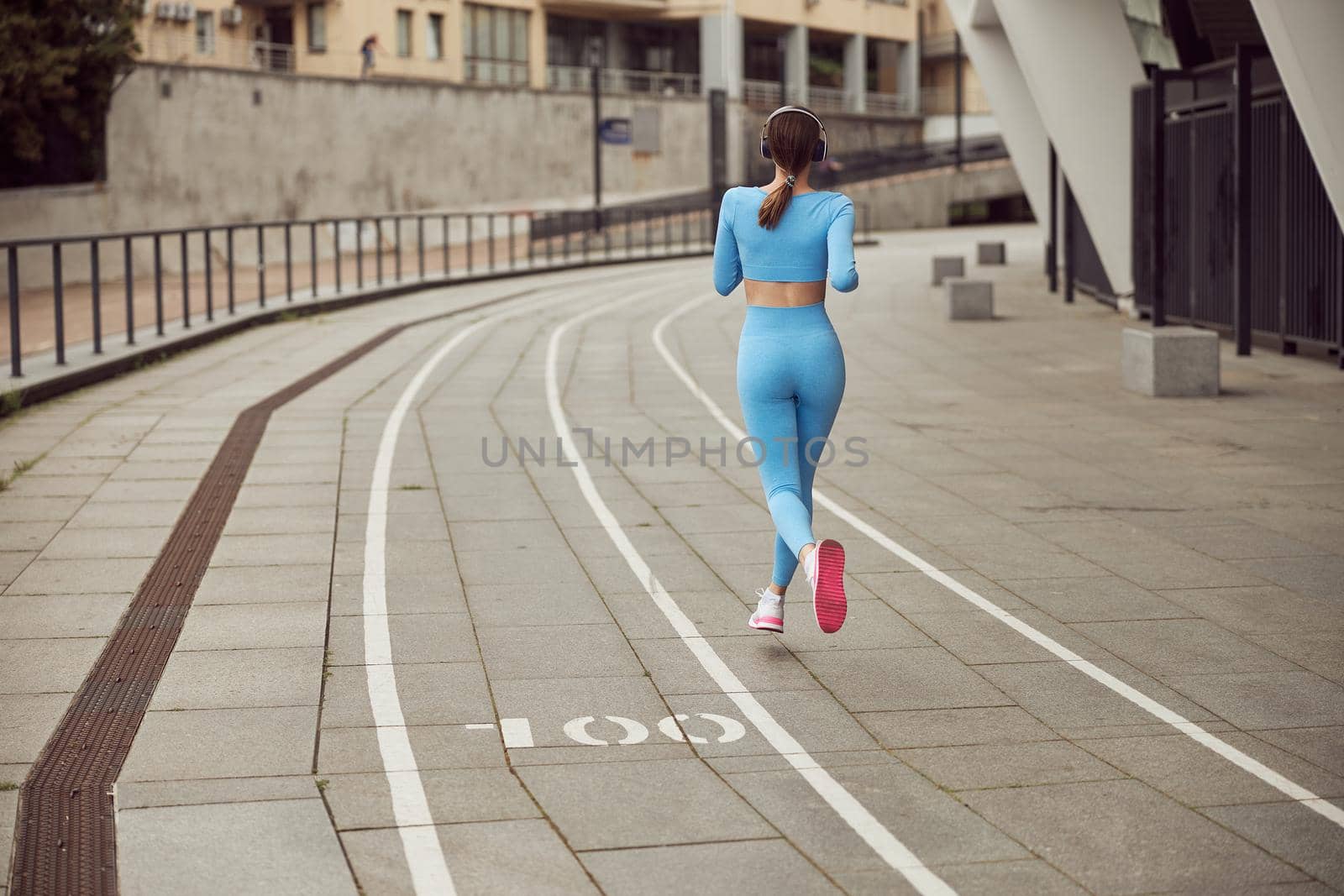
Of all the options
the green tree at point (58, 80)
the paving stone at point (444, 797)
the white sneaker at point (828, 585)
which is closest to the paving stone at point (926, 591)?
the white sneaker at point (828, 585)

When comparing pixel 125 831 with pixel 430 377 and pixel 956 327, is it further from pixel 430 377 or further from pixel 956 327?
pixel 956 327

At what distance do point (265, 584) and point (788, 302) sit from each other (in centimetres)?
285

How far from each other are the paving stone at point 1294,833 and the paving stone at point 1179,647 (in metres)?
1.50

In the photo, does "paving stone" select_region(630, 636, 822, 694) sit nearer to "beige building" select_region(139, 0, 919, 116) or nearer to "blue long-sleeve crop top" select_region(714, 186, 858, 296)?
"blue long-sleeve crop top" select_region(714, 186, 858, 296)

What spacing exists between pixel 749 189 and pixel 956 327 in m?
15.2

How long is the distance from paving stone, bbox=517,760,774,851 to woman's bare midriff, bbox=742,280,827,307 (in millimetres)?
1949

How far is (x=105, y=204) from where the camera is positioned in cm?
3894

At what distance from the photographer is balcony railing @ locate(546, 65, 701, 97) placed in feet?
207

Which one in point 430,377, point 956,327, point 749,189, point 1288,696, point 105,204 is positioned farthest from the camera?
point 105,204

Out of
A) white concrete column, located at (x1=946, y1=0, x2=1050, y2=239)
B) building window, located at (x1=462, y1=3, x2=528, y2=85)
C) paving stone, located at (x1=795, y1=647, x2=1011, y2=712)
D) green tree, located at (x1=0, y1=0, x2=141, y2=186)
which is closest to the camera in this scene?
paving stone, located at (x1=795, y1=647, x2=1011, y2=712)

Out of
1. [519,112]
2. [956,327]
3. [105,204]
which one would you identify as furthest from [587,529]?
[519,112]

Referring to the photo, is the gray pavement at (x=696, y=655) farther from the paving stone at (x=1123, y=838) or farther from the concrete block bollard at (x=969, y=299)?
the concrete block bollard at (x=969, y=299)

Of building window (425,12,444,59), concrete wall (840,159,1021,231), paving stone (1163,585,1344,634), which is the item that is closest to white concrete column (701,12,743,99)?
concrete wall (840,159,1021,231)

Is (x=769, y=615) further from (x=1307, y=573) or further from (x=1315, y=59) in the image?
(x=1315, y=59)
